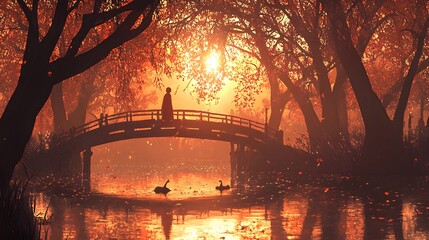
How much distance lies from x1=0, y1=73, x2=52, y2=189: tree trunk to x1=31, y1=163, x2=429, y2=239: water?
1293 mm

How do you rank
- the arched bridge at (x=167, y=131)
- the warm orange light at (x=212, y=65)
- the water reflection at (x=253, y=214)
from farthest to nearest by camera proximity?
the warm orange light at (x=212, y=65) → the arched bridge at (x=167, y=131) → the water reflection at (x=253, y=214)

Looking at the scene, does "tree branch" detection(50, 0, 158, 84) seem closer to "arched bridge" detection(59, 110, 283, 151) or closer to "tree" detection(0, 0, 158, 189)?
"tree" detection(0, 0, 158, 189)

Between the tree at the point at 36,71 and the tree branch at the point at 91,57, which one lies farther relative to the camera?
the tree branch at the point at 91,57

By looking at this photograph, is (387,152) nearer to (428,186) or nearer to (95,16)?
(428,186)

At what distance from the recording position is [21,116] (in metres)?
19.7

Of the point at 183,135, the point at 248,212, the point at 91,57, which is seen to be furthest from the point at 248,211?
the point at 183,135

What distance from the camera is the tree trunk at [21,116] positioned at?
1933cm

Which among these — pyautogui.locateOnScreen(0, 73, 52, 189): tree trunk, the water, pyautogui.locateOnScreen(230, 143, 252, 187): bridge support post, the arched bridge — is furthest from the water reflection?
pyautogui.locateOnScreen(230, 143, 252, 187): bridge support post

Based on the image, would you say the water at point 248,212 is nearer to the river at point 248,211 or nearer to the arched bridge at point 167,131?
the river at point 248,211

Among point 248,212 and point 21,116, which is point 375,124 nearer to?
point 248,212

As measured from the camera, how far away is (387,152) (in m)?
36.3

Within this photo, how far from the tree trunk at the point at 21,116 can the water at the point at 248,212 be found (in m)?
1.29

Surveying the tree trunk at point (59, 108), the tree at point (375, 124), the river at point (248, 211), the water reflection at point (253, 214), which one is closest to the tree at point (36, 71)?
the river at point (248, 211)

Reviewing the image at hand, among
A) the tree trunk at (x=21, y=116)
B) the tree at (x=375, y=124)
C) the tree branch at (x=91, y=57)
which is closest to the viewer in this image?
the tree trunk at (x=21, y=116)
